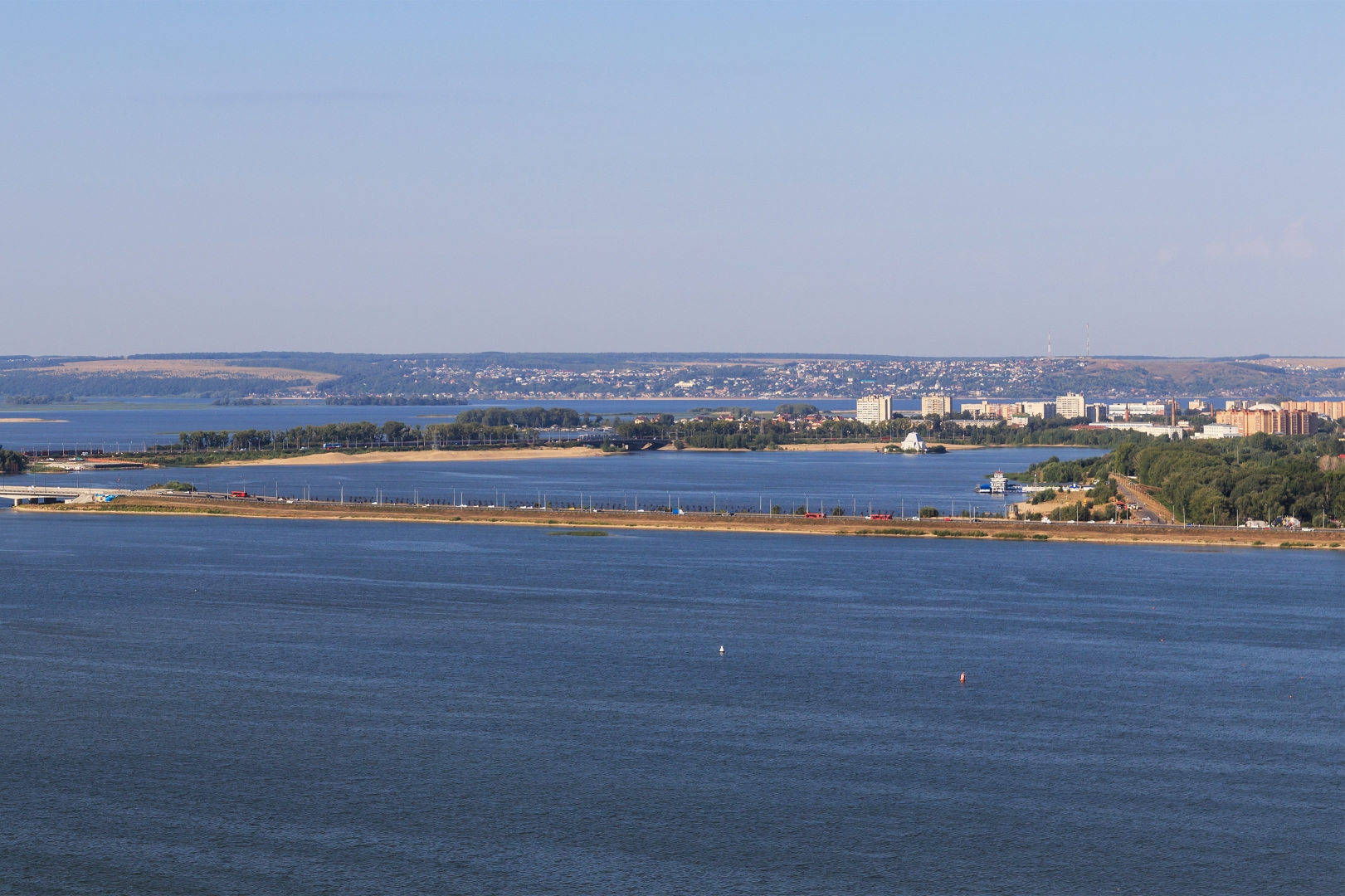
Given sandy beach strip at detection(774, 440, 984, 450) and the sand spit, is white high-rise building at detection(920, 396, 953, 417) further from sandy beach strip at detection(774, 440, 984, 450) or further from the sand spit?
the sand spit

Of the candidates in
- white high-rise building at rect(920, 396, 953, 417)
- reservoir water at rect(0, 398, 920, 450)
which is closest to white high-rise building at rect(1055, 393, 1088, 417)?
white high-rise building at rect(920, 396, 953, 417)

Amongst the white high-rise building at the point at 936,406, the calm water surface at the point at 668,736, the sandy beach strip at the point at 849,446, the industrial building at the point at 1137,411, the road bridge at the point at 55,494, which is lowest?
the sandy beach strip at the point at 849,446

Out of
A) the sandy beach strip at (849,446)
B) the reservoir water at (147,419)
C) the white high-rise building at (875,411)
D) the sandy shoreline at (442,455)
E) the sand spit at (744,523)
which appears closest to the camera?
the sand spit at (744,523)

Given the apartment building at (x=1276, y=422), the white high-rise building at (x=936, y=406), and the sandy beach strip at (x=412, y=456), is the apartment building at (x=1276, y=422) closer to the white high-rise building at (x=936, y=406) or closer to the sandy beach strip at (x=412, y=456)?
the white high-rise building at (x=936, y=406)

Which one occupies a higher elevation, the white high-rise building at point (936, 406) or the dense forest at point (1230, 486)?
the white high-rise building at point (936, 406)

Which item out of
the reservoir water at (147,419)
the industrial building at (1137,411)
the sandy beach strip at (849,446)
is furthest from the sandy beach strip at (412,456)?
the industrial building at (1137,411)

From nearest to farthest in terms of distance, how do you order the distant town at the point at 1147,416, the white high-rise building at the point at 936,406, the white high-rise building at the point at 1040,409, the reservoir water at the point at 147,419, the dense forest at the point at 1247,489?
1. the dense forest at the point at 1247,489
2. the reservoir water at the point at 147,419
3. the distant town at the point at 1147,416
4. the white high-rise building at the point at 1040,409
5. the white high-rise building at the point at 936,406

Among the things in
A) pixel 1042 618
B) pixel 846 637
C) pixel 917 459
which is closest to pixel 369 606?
pixel 846 637

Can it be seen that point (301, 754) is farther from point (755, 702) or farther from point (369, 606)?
point (369, 606)
